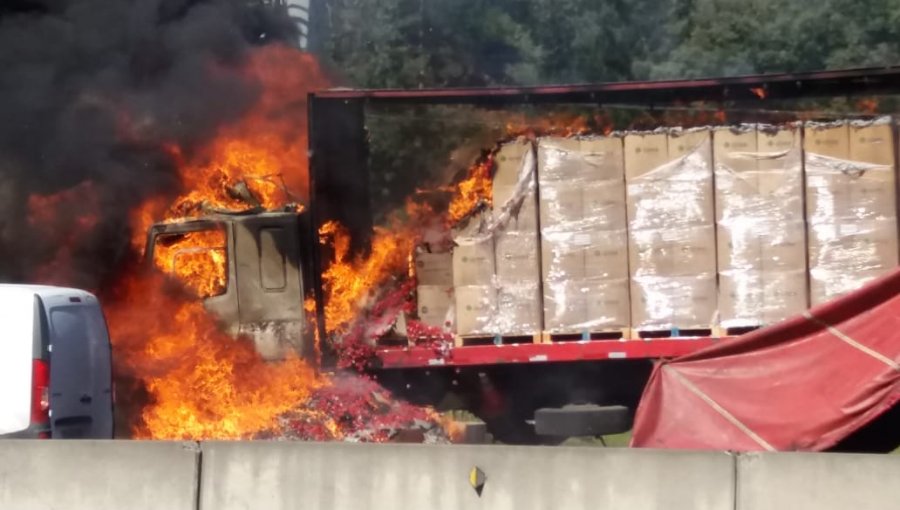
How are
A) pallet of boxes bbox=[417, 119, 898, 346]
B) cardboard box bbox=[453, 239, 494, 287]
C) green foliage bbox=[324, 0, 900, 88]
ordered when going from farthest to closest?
green foliage bbox=[324, 0, 900, 88], cardboard box bbox=[453, 239, 494, 287], pallet of boxes bbox=[417, 119, 898, 346]

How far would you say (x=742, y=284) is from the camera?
11055 mm

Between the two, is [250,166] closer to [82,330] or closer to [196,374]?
[196,374]

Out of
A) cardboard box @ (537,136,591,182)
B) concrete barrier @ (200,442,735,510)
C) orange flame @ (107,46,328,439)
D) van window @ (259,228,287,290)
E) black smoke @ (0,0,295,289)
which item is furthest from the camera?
black smoke @ (0,0,295,289)

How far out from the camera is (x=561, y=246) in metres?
11.4

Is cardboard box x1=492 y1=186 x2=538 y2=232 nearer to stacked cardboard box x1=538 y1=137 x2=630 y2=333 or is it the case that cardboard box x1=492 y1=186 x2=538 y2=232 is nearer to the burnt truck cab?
stacked cardboard box x1=538 y1=137 x2=630 y2=333

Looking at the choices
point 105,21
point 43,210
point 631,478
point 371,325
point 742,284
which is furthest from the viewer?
point 105,21

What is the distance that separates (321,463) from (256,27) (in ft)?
38.1

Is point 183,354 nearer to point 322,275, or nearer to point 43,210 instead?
point 322,275

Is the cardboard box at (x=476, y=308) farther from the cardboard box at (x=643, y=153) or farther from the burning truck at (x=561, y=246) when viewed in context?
the cardboard box at (x=643, y=153)

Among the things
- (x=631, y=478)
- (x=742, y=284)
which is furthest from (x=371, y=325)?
(x=631, y=478)

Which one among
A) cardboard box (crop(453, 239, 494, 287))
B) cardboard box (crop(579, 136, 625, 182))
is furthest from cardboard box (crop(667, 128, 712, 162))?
cardboard box (crop(453, 239, 494, 287))

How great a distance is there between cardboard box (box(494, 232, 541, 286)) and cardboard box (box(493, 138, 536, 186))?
1.65 ft

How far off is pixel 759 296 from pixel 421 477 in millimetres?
5197

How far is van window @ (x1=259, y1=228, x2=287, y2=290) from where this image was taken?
→ 1234cm
